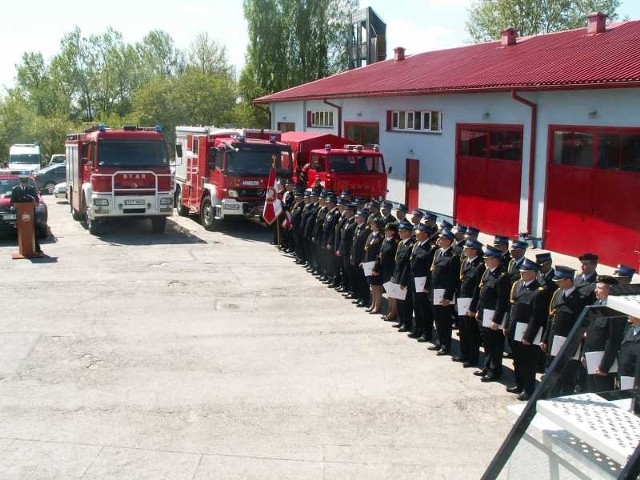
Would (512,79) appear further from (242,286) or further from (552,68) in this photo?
(242,286)

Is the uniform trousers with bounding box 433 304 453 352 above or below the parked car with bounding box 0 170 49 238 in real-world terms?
below

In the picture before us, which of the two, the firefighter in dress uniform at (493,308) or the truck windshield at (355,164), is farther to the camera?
the truck windshield at (355,164)

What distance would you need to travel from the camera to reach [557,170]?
17359 millimetres

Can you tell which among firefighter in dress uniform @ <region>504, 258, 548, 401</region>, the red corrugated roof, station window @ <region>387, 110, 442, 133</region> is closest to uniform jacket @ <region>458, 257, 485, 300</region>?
firefighter in dress uniform @ <region>504, 258, 548, 401</region>

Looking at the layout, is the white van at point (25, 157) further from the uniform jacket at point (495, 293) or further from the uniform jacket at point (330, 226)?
the uniform jacket at point (495, 293)

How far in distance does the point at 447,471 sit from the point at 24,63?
266ft

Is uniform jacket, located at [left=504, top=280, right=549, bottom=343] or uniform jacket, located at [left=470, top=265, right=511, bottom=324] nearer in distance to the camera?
uniform jacket, located at [left=504, top=280, right=549, bottom=343]

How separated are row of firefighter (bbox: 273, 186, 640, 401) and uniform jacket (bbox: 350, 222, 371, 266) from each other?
0.02m

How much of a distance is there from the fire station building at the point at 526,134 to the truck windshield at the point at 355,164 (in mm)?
2854

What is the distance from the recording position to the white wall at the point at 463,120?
52.5ft

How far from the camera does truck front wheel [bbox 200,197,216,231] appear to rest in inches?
807

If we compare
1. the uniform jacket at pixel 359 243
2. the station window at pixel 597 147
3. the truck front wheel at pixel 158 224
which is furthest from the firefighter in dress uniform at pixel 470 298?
the truck front wheel at pixel 158 224

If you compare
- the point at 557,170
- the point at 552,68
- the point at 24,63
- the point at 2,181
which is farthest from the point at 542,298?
the point at 24,63

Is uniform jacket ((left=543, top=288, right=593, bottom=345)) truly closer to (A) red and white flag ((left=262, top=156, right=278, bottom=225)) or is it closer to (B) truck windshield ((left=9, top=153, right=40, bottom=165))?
(A) red and white flag ((left=262, top=156, right=278, bottom=225))
